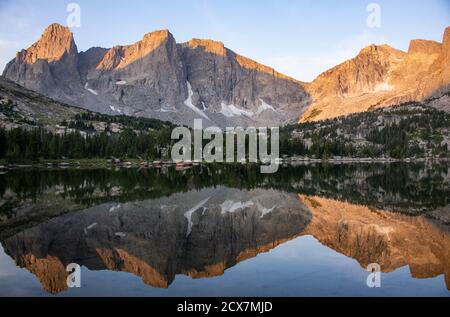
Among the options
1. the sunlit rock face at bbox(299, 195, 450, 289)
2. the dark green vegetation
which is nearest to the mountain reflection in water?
the sunlit rock face at bbox(299, 195, 450, 289)

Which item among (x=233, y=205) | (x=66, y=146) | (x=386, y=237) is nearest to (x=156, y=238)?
(x=386, y=237)

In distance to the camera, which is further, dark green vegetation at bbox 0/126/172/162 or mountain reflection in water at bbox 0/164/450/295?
dark green vegetation at bbox 0/126/172/162

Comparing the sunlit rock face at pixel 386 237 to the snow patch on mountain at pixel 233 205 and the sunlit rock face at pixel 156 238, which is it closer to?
the sunlit rock face at pixel 156 238

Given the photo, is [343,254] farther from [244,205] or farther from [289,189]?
[289,189]

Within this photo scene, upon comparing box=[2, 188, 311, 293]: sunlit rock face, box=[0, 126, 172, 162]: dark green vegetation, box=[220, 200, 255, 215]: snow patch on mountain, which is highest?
box=[0, 126, 172, 162]: dark green vegetation

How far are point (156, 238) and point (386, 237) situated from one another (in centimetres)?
1615

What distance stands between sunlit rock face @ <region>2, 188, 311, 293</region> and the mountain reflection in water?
2.6 inches

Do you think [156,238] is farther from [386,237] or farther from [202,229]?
[386,237]

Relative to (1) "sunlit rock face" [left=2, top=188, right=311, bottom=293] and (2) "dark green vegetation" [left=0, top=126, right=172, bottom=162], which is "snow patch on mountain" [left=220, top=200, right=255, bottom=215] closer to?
(1) "sunlit rock face" [left=2, top=188, right=311, bottom=293]

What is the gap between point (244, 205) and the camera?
161 feet

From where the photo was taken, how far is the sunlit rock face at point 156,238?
2355 centimetres

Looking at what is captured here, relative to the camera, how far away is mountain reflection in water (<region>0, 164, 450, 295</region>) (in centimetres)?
2430

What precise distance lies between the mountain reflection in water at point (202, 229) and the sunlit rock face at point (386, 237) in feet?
0.20
